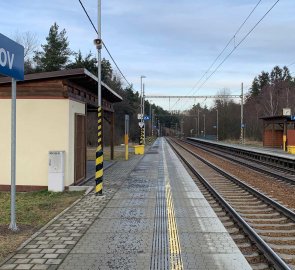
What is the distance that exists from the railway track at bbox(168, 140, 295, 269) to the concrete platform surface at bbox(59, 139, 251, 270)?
12.3 inches

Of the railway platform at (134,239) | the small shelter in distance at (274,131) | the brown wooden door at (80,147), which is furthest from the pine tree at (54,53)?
the railway platform at (134,239)

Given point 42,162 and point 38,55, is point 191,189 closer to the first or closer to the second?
point 42,162

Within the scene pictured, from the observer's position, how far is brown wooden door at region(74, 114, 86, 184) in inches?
611

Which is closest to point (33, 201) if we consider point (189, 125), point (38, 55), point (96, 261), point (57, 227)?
point (57, 227)

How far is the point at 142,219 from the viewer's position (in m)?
9.49

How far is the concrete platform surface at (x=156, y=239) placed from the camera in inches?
247

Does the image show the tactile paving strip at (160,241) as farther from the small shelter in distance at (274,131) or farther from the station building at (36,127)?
the small shelter in distance at (274,131)

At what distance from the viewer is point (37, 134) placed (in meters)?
14.1

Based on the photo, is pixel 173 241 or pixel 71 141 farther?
pixel 71 141

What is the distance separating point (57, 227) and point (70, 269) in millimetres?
2817

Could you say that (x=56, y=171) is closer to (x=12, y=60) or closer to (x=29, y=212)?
(x=29, y=212)

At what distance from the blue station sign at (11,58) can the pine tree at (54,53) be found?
51.6 metres

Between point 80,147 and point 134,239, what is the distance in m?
9.06

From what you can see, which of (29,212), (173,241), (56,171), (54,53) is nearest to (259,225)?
(173,241)
